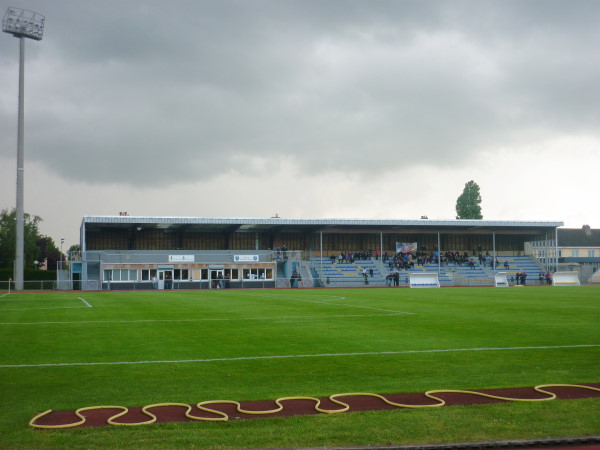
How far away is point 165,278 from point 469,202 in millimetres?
59794

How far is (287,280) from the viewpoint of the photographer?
61812 millimetres

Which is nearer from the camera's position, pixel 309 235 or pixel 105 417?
pixel 105 417

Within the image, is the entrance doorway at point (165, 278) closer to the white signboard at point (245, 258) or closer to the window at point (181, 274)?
the window at point (181, 274)

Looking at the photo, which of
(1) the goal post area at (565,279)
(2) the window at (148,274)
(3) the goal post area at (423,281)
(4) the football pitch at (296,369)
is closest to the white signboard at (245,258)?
(2) the window at (148,274)

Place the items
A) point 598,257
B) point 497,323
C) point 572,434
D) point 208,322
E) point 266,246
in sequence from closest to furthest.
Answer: point 572,434 → point 497,323 → point 208,322 → point 266,246 → point 598,257

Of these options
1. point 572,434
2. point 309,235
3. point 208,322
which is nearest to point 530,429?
point 572,434

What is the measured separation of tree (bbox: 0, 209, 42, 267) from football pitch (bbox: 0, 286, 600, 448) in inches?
2764

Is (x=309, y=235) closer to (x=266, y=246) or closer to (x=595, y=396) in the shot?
(x=266, y=246)

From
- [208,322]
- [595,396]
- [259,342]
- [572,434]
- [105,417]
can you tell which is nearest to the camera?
[572,434]

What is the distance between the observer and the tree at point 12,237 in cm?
8619

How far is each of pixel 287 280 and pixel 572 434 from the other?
182 ft

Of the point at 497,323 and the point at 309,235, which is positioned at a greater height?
the point at 309,235

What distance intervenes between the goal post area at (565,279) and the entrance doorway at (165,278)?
36607mm

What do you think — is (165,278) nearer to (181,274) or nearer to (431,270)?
(181,274)
